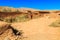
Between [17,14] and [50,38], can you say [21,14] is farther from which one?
[50,38]

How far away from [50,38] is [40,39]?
844mm

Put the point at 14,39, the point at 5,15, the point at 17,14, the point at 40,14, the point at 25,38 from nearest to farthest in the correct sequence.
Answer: the point at 14,39 → the point at 25,38 → the point at 5,15 → the point at 17,14 → the point at 40,14

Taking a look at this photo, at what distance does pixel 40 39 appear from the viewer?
37.8 feet

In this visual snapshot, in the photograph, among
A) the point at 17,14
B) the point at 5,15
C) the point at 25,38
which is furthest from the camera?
the point at 17,14

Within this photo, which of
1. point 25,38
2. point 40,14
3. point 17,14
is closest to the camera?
point 25,38

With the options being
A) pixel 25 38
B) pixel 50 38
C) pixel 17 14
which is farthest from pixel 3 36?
pixel 17 14

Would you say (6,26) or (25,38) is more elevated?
(6,26)

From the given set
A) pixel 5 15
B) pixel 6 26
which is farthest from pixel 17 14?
pixel 6 26

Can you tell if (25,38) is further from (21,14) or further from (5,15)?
(21,14)

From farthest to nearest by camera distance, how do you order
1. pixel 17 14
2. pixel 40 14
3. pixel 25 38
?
pixel 40 14, pixel 17 14, pixel 25 38

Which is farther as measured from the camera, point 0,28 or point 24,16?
point 24,16

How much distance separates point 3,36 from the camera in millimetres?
11117

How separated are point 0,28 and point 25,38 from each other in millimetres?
1857

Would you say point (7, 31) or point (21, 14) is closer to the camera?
point (7, 31)
